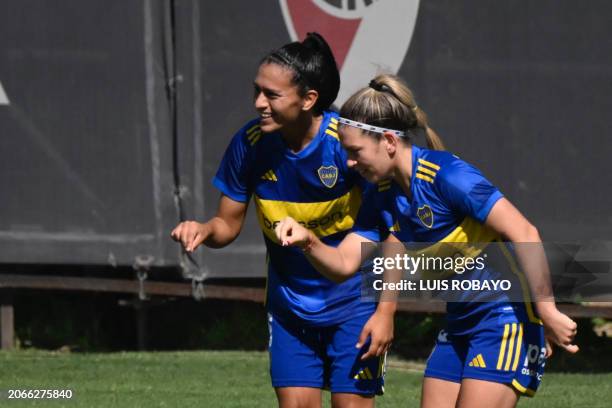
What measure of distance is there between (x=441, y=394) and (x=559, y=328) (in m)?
0.67

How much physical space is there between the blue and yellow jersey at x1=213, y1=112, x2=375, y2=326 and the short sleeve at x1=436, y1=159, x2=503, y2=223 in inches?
24.1

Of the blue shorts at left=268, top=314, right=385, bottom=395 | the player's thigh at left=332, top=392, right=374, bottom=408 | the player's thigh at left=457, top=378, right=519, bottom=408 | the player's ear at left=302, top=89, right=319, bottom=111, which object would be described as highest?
the player's ear at left=302, top=89, right=319, bottom=111

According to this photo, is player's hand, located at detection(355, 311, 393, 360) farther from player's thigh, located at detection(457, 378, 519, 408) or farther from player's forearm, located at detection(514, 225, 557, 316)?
player's forearm, located at detection(514, 225, 557, 316)

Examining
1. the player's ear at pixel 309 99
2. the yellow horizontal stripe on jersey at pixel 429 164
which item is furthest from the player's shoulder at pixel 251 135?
the yellow horizontal stripe on jersey at pixel 429 164

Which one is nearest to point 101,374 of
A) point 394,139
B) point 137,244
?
point 137,244

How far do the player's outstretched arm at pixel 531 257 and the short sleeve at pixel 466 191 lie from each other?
0.11 feet

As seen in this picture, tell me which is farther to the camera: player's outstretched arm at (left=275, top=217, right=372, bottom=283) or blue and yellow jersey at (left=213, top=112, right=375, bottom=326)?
blue and yellow jersey at (left=213, top=112, right=375, bottom=326)

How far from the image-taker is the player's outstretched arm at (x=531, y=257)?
4414 millimetres

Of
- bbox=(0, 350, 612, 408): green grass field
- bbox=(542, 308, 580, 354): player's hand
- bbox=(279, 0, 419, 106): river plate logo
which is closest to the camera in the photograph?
bbox=(542, 308, 580, 354): player's hand

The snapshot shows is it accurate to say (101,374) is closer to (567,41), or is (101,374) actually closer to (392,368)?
(392,368)

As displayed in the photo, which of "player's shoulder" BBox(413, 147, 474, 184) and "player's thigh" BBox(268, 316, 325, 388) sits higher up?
"player's shoulder" BBox(413, 147, 474, 184)

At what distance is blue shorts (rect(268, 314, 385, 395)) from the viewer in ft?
16.9

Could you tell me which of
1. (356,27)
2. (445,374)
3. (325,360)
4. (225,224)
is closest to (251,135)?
(225,224)

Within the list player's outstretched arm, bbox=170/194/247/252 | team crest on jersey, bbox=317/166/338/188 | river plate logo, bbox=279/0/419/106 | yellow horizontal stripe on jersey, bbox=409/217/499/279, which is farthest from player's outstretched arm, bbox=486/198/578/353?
river plate logo, bbox=279/0/419/106
